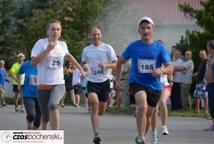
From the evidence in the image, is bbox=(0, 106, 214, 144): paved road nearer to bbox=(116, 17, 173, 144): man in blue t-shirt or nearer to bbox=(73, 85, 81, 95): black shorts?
bbox=(116, 17, 173, 144): man in blue t-shirt

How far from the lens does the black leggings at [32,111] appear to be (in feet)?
46.4

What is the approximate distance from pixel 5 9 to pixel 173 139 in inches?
1484

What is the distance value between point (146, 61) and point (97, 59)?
1998 mm

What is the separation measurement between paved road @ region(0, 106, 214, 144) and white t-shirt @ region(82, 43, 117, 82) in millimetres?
1179

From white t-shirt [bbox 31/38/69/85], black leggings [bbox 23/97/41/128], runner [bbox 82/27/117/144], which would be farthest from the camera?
black leggings [bbox 23/97/41/128]

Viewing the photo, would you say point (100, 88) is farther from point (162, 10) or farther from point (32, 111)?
point (162, 10)

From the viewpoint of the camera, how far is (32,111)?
14.2m

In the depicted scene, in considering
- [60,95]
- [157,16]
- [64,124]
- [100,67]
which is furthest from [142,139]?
[157,16]

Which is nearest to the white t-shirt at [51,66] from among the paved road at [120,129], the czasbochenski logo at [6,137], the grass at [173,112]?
the paved road at [120,129]

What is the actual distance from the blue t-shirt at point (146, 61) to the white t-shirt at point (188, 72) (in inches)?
482

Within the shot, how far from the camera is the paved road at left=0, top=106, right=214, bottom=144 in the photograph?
14.5m

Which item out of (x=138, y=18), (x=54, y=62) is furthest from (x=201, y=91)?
(x=138, y=18)

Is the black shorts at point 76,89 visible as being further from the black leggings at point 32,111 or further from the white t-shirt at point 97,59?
the white t-shirt at point 97,59

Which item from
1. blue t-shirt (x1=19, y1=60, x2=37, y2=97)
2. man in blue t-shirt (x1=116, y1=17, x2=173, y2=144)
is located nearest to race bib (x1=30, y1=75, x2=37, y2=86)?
blue t-shirt (x1=19, y1=60, x2=37, y2=97)
